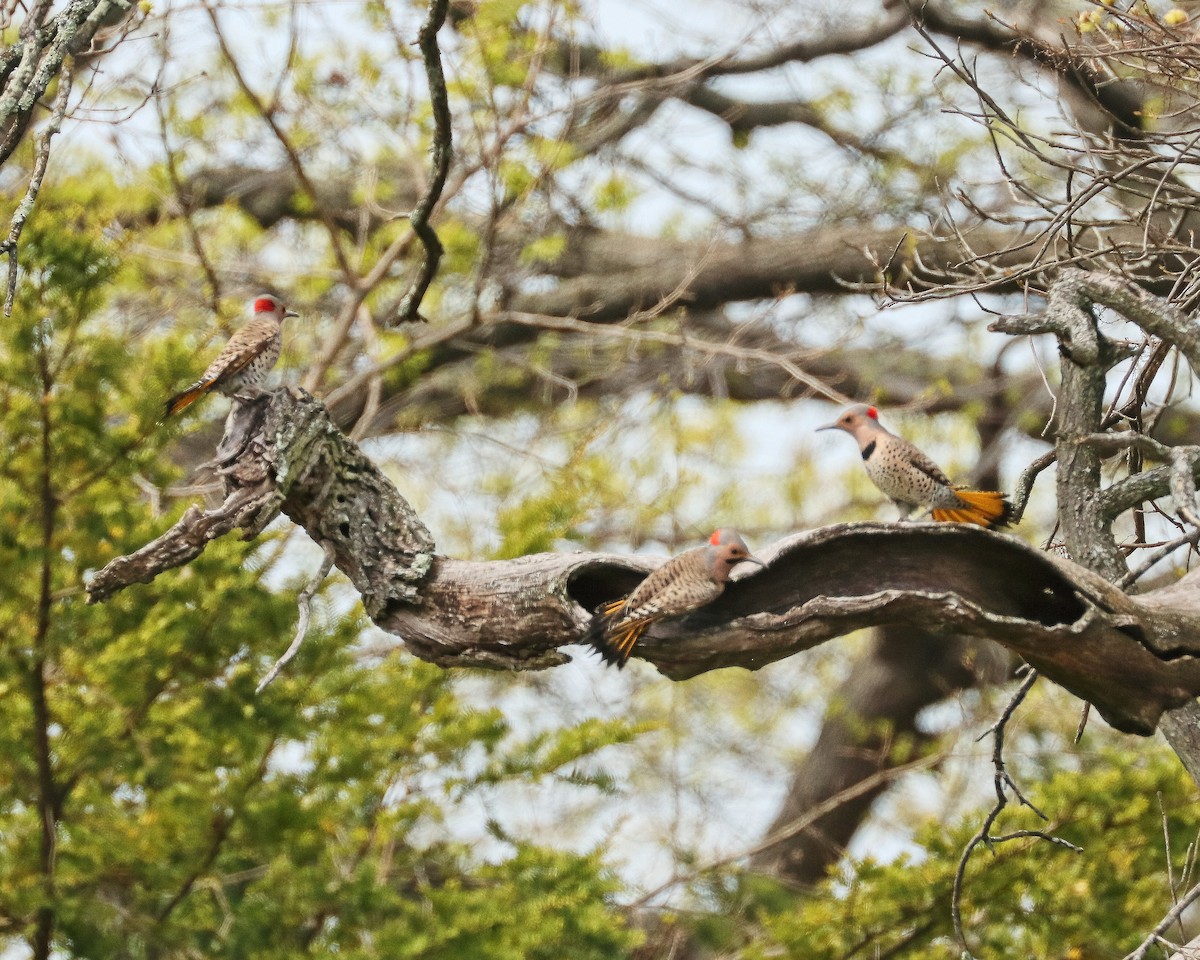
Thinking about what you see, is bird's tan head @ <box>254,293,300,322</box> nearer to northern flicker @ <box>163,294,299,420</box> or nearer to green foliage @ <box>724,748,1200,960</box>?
northern flicker @ <box>163,294,299,420</box>

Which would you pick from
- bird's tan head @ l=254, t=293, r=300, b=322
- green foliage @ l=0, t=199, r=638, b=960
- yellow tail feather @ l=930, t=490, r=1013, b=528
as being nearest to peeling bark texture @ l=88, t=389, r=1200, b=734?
yellow tail feather @ l=930, t=490, r=1013, b=528

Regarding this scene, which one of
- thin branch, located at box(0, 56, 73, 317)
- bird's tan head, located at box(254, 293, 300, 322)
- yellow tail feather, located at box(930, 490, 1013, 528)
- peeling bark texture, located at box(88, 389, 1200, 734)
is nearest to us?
peeling bark texture, located at box(88, 389, 1200, 734)

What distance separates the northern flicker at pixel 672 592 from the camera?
10.4 ft

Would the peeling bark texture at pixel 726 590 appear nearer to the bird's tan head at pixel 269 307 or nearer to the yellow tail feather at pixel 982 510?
the yellow tail feather at pixel 982 510

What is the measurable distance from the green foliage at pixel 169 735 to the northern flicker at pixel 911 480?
8.15ft

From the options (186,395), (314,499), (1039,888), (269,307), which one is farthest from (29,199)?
(1039,888)

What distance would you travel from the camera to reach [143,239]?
9602mm

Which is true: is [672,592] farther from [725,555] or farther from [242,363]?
[242,363]

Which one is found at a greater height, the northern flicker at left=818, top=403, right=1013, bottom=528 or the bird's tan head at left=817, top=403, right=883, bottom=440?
the bird's tan head at left=817, top=403, right=883, bottom=440

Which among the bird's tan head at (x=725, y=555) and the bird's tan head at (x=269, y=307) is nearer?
the bird's tan head at (x=725, y=555)

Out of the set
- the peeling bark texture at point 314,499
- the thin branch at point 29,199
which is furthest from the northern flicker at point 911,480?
the thin branch at point 29,199

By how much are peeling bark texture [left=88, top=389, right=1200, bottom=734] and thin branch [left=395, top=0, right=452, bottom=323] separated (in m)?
1.45

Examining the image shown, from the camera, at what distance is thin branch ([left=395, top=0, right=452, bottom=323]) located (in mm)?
4734

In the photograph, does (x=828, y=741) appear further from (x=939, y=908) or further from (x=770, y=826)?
(x=939, y=908)
